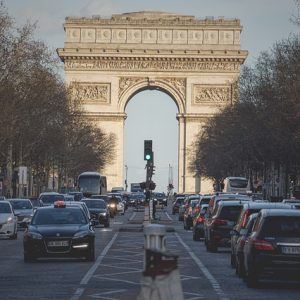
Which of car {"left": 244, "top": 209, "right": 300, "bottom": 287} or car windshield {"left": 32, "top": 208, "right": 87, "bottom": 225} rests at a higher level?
car windshield {"left": 32, "top": 208, "right": 87, "bottom": 225}

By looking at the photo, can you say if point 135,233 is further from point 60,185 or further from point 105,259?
point 60,185

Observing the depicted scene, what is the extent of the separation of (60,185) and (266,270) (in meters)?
107

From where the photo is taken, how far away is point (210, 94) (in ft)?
476

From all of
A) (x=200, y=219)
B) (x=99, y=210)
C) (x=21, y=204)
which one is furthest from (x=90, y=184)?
(x=200, y=219)

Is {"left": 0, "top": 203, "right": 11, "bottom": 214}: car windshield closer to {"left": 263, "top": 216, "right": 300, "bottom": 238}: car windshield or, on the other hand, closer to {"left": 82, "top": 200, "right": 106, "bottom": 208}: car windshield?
{"left": 82, "top": 200, "right": 106, "bottom": 208}: car windshield

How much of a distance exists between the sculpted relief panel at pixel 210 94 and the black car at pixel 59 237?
109 m

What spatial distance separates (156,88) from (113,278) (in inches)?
4807

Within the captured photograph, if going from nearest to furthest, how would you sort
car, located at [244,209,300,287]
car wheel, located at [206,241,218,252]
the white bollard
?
the white bollard, car, located at [244,209,300,287], car wheel, located at [206,241,218,252]

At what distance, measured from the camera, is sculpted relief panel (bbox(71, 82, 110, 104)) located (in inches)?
5635

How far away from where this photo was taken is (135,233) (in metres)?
58.6

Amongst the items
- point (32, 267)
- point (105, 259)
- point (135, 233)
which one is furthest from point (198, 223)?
point (32, 267)

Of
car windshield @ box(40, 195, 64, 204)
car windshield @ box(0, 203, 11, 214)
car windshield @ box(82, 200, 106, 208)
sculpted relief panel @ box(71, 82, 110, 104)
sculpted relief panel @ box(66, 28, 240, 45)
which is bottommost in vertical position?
car windshield @ box(0, 203, 11, 214)

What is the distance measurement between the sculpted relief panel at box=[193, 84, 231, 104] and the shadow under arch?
1.40 m

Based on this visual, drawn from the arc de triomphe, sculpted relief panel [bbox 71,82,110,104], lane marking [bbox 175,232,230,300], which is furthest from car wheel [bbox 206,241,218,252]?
sculpted relief panel [bbox 71,82,110,104]
